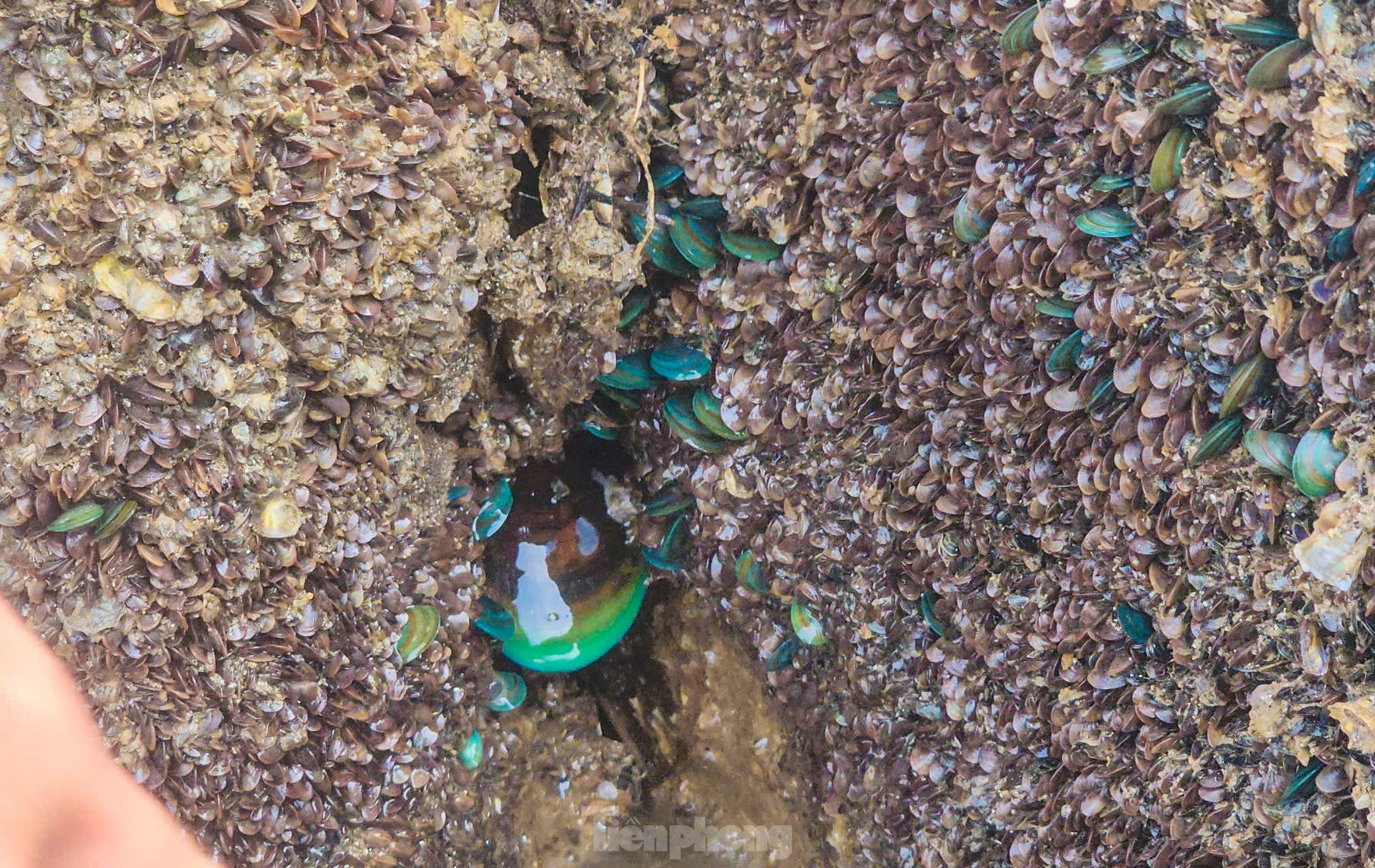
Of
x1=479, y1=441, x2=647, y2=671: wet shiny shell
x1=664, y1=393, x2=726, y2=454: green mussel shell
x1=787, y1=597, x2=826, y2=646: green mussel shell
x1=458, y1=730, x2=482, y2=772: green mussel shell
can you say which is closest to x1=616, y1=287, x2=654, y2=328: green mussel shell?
x1=664, y1=393, x2=726, y2=454: green mussel shell

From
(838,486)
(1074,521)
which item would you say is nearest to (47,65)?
(838,486)

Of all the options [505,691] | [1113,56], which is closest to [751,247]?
[1113,56]

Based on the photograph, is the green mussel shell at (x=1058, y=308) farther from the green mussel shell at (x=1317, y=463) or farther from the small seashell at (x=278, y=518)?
the small seashell at (x=278, y=518)

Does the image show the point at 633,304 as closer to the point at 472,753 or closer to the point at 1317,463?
the point at 472,753

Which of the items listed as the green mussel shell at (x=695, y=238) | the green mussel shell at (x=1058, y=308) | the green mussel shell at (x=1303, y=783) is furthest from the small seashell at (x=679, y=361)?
the green mussel shell at (x=1303, y=783)

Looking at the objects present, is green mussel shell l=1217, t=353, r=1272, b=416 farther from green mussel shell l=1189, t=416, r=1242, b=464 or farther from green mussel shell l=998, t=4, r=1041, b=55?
green mussel shell l=998, t=4, r=1041, b=55

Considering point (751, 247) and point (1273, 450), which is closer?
point (1273, 450)
